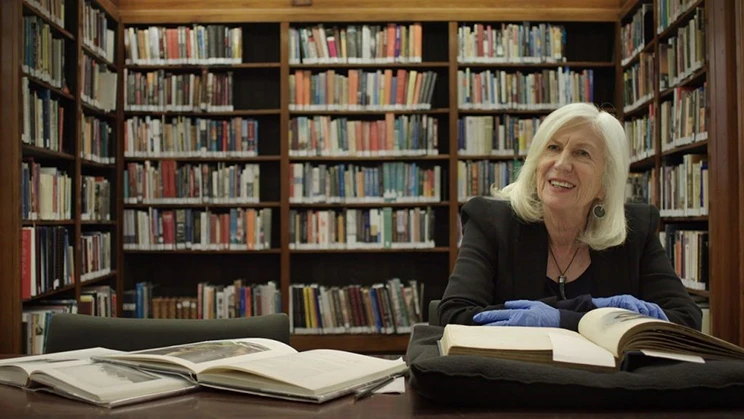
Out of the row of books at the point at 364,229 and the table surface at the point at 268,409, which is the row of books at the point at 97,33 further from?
the table surface at the point at 268,409

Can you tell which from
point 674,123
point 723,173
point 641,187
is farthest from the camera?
point 641,187

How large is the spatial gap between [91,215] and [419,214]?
2.11m

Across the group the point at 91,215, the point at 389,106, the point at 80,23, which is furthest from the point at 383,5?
the point at 91,215

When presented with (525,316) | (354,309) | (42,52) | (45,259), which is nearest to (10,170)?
(45,259)

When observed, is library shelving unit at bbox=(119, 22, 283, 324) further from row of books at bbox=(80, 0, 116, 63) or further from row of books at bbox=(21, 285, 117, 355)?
row of books at bbox=(21, 285, 117, 355)

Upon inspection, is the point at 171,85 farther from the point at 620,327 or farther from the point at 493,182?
the point at 620,327

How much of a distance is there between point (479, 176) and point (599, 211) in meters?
3.02

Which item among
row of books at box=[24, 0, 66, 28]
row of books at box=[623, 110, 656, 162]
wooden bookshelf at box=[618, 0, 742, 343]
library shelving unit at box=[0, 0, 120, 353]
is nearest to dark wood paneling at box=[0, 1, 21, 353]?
library shelving unit at box=[0, 0, 120, 353]

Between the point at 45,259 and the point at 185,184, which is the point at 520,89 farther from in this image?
the point at 45,259

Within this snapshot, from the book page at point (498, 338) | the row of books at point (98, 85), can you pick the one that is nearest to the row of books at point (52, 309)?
the row of books at point (98, 85)

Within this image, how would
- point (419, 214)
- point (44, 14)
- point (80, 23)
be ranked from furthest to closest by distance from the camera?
point (419, 214)
point (80, 23)
point (44, 14)

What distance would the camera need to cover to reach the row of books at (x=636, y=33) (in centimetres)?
437

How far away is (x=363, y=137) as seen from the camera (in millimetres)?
4938

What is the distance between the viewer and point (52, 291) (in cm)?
389
